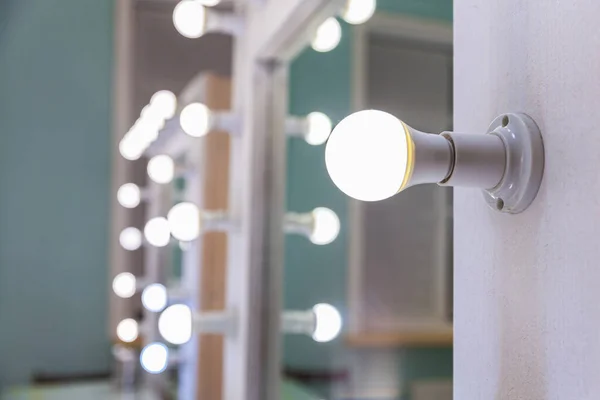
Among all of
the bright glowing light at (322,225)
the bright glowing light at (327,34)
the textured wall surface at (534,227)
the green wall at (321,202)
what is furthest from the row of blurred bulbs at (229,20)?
the textured wall surface at (534,227)

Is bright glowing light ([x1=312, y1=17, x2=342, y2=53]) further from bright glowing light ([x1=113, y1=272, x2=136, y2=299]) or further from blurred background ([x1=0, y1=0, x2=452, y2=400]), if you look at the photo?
bright glowing light ([x1=113, y1=272, x2=136, y2=299])

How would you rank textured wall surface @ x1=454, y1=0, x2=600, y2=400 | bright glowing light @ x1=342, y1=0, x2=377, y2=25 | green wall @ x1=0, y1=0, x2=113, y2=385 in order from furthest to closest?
green wall @ x1=0, y1=0, x2=113, y2=385 < bright glowing light @ x1=342, y1=0, x2=377, y2=25 < textured wall surface @ x1=454, y1=0, x2=600, y2=400

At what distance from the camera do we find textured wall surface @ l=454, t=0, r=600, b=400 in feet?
0.79

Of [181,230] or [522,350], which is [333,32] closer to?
[181,230]

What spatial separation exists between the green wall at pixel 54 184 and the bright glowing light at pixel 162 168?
1.28 ft

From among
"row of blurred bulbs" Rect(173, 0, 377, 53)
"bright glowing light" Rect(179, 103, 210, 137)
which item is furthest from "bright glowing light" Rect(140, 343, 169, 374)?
"row of blurred bulbs" Rect(173, 0, 377, 53)

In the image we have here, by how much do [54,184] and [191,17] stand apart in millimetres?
815

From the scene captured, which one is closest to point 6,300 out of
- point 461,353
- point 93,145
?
point 93,145

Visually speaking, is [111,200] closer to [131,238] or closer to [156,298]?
[131,238]

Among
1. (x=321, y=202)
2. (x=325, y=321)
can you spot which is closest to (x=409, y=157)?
(x=325, y=321)

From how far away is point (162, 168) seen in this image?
1.10 metres

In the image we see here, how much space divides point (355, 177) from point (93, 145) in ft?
4.30

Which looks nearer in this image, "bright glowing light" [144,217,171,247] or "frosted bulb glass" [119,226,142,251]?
"bright glowing light" [144,217,171,247]

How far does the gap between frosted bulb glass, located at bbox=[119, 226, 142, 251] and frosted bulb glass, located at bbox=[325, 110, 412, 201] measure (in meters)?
1.16
